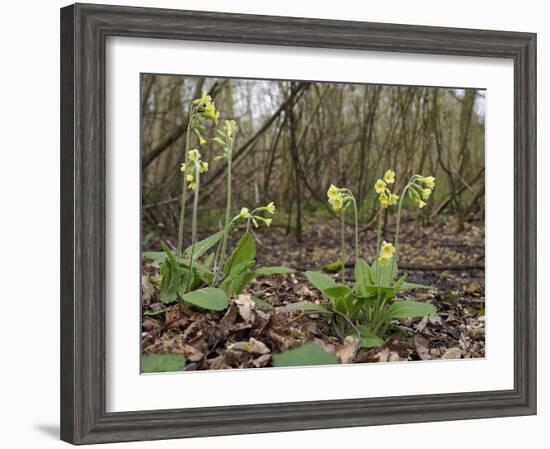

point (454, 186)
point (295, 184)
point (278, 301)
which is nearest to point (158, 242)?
point (278, 301)

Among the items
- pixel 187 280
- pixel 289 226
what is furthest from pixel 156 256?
pixel 289 226

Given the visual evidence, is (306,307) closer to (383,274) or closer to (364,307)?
(364,307)

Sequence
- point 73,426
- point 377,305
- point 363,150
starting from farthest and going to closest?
point 363,150 < point 377,305 < point 73,426

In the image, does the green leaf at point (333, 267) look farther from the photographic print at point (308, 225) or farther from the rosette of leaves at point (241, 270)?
the rosette of leaves at point (241, 270)

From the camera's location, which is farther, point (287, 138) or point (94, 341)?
point (287, 138)

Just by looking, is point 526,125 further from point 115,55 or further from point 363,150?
point 115,55

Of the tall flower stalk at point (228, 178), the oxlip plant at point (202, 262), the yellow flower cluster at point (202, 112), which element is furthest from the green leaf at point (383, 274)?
the yellow flower cluster at point (202, 112)

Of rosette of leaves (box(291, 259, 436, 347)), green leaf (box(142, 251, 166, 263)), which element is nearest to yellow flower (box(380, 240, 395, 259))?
rosette of leaves (box(291, 259, 436, 347))
